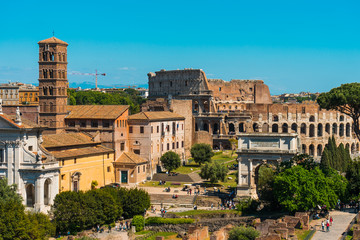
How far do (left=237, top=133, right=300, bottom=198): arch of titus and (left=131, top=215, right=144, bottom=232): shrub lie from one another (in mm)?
12236

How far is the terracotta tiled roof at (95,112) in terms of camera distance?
72.6 metres

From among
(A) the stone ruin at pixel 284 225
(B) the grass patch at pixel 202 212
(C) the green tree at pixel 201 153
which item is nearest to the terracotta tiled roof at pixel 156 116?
(C) the green tree at pixel 201 153

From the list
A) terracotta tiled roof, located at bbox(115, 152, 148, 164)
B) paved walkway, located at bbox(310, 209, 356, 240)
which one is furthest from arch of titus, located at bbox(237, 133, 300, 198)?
terracotta tiled roof, located at bbox(115, 152, 148, 164)

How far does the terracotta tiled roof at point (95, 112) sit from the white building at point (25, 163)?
14.0 metres

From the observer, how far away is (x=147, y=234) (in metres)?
54.9

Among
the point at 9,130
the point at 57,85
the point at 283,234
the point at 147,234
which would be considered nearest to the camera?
the point at 283,234

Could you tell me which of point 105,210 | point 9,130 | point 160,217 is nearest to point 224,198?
point 160,217

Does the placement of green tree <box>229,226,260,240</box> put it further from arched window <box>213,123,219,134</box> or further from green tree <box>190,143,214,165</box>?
arched window <box>213,123,219,134</box>

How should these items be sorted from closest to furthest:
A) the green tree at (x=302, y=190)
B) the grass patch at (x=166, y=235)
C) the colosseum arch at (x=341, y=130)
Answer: the grass patch at (x=166, y=235), the green tree at (x=302, y=190), the colosseum arch at (x=341, y=130)

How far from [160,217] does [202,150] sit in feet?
80.8

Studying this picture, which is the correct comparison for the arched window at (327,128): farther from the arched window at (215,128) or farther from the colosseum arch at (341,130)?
the arched window at (215,128)

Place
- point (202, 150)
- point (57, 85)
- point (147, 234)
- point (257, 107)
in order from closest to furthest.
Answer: point (147, 234)
point (57, 85)
point (202, 150)
point (257, 107)

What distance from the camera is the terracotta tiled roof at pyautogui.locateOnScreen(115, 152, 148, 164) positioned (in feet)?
234

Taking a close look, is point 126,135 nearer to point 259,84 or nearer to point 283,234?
point 283,234
